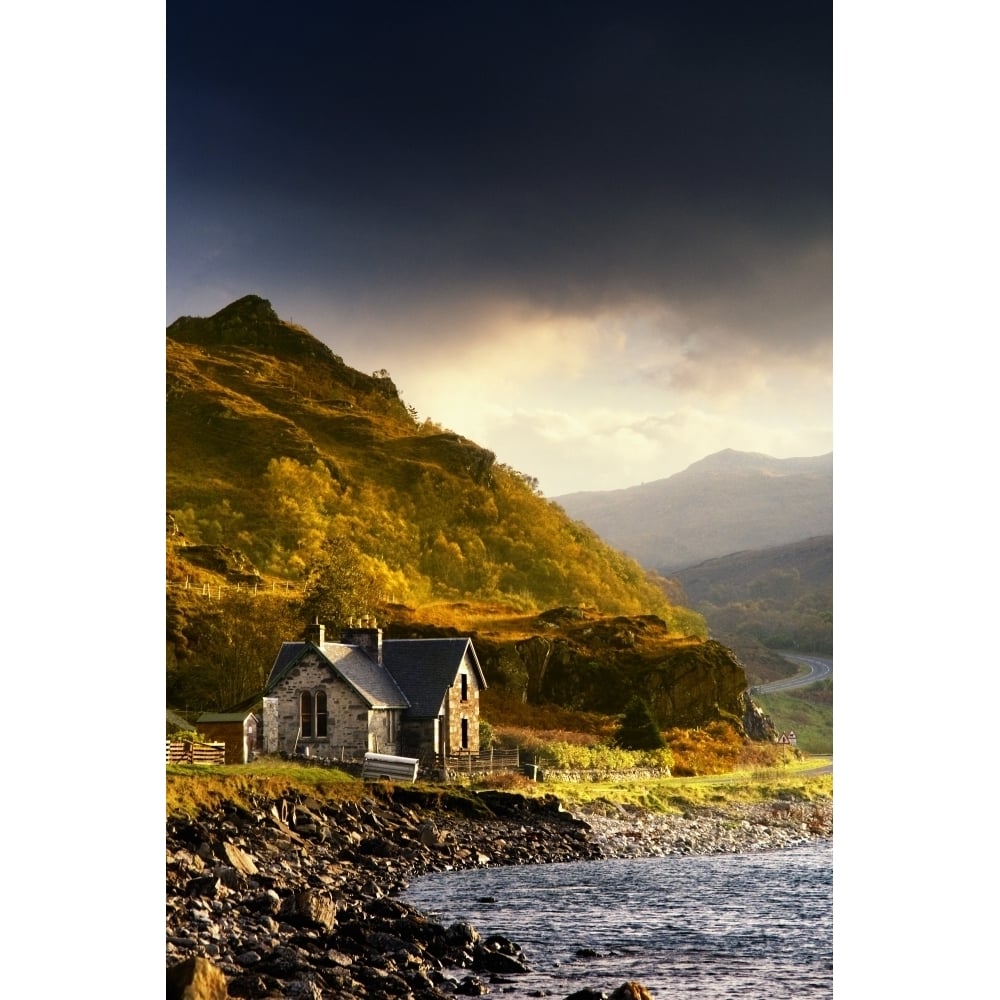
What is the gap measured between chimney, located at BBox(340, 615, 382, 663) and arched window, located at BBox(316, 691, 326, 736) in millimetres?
281

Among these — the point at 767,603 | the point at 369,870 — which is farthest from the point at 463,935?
the point at 767,603

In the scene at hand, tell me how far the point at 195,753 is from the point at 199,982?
1.12 meters

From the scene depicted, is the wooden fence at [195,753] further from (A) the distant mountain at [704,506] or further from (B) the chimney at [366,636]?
(A) the distant mountain at [704,506]

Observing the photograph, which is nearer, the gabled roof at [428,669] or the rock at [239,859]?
the rock at [239,859]

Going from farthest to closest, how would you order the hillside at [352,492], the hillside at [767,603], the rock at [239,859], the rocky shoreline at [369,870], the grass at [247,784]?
the hillside at [352,492] → the hillside at [767,603] → the grass at [247,784] → the rock at [239,859] → the rocky shoreline at [369,870]

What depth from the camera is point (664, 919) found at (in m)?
6.55

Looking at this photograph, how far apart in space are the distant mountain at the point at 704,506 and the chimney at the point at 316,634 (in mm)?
1282

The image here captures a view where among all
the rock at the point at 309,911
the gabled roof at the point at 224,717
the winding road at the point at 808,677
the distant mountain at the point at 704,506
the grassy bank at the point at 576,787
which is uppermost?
the distant mountain at the point at 704,506

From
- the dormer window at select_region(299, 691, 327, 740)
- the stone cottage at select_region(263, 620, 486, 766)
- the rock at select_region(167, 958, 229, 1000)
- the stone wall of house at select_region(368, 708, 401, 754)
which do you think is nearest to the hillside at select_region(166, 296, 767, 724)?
the stone cottage at select_region(263, 620, 486, 766)

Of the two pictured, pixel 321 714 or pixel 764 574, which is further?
pixel 764 574

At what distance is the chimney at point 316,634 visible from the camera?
7.12 m

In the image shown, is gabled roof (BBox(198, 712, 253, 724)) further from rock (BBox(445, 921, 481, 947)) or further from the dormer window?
rock (BBox(445, 921, 481, 947))

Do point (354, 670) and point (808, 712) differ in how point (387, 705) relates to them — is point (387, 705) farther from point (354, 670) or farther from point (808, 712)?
point (808, 712)

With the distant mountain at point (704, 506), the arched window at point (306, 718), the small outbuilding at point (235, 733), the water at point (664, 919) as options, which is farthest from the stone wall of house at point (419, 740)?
the distant mountain at point (704, 506)
